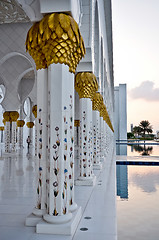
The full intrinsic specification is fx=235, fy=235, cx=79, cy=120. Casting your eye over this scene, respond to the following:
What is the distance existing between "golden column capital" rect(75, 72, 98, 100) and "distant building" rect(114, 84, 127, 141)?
17846 millimetres

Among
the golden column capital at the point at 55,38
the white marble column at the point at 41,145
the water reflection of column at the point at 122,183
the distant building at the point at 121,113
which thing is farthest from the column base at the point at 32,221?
the distant building at the point at 121,113

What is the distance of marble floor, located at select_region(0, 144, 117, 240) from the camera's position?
61.4 inches

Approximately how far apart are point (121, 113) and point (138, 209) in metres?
18.5

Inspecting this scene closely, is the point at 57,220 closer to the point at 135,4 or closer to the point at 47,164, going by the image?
the point at 47,164

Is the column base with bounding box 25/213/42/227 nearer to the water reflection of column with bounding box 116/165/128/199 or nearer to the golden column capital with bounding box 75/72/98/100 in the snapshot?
the golden column capital with bounding box 75/72/98/100

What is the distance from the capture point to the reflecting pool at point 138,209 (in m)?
2.20

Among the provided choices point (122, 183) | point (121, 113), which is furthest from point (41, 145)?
point (121, 113)

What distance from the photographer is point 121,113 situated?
21141 millimetres

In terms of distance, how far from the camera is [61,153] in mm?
1657

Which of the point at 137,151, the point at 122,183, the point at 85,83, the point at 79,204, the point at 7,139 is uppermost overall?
the point at 85,83

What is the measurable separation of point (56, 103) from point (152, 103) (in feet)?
98.0

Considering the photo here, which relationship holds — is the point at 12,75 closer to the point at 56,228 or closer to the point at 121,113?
the point at 56,228

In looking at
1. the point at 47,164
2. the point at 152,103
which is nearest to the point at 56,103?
the point at 47,164

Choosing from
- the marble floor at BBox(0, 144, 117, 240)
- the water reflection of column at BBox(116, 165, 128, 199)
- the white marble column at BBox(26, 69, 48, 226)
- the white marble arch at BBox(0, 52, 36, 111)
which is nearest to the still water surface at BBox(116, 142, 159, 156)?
the water reflection of column at BBox(116, 165, 128, 199)
